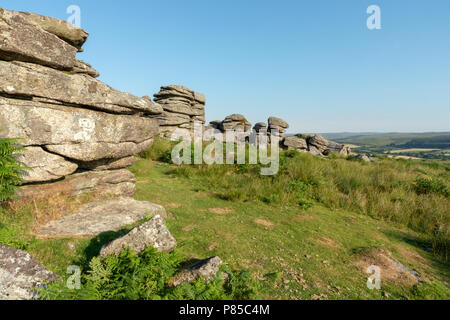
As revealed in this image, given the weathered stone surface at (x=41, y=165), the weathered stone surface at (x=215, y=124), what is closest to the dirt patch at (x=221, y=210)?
the weathered stone surface at (x=41, y=165)

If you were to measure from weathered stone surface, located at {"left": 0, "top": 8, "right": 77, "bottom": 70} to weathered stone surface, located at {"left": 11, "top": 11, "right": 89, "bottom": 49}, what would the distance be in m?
0.49

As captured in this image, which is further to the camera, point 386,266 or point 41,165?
point 41,165

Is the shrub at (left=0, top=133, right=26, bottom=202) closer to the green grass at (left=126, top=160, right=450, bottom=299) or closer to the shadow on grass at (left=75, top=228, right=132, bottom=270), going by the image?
the shadow on grass at (left=75, top=228, right=132, bottom=270)

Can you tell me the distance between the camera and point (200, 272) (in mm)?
3268

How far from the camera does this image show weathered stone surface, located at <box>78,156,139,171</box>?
20.1 ft

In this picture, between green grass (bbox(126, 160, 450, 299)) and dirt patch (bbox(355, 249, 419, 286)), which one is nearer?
green grass (bbox(126, 160, 450, 299))

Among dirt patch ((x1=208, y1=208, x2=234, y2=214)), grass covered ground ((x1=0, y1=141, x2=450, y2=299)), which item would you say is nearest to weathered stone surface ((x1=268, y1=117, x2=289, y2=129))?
grass covered ground ((x1=0, y1=141, x2=450, y2=299))

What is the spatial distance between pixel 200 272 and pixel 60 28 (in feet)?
22.3

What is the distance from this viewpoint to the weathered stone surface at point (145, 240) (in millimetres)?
3689

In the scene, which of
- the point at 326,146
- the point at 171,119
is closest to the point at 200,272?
the point at 171,119

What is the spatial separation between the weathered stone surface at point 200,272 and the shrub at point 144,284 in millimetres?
91

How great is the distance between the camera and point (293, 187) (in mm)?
8859

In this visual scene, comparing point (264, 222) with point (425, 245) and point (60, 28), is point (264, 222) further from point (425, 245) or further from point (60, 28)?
point (60, 28)

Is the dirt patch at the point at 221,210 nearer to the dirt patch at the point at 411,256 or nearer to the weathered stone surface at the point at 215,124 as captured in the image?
the dirt patch at the point at 411,256
